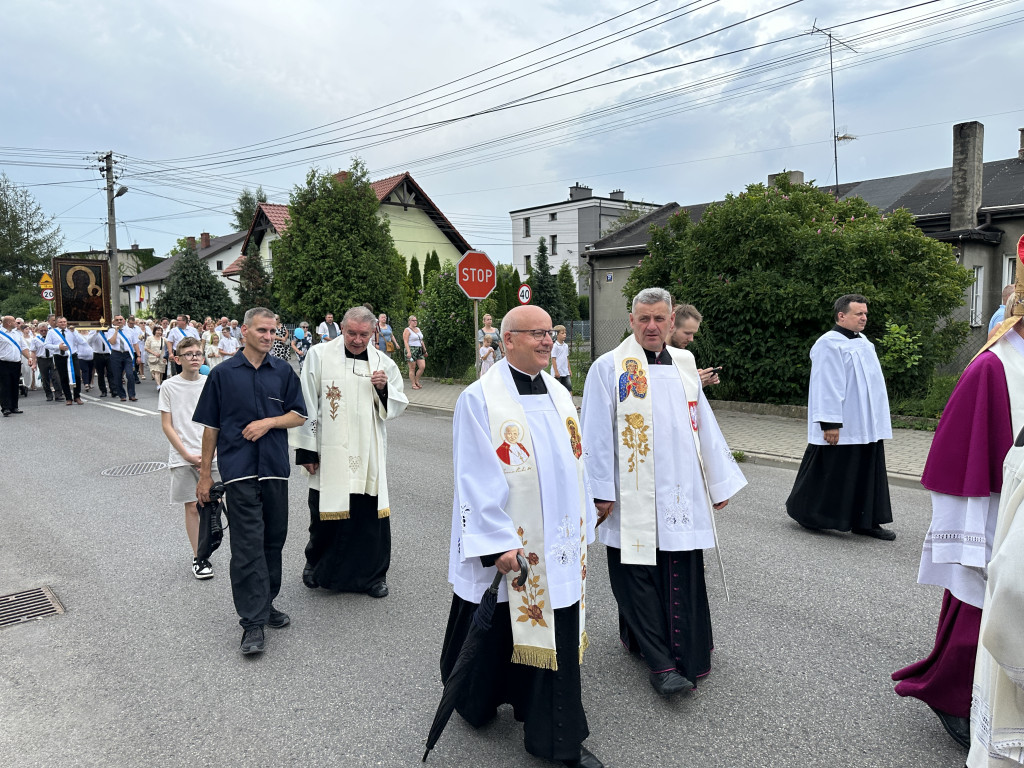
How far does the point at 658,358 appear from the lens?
390cm

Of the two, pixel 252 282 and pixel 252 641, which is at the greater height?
pixel 252 282

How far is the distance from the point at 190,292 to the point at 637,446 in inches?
1650

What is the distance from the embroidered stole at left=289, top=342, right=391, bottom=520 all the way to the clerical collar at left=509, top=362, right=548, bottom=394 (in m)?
2.08

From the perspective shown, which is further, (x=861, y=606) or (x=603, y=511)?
(x=861, y=606)

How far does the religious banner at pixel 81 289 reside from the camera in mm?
23203

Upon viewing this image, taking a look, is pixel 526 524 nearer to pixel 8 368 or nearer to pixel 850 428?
pixel 850 428

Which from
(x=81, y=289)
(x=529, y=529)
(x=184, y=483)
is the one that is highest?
(x=81, y=289)

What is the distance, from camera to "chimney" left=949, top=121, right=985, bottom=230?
2066 cm

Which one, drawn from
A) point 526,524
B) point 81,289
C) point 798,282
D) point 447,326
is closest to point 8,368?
point 81,289

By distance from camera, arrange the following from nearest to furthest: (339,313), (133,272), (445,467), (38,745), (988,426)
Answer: (988,426) → (38,745) → (445,467) → (339,313) → (133,272)

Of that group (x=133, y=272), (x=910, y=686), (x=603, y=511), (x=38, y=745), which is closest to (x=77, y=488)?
(x=38, y=745)

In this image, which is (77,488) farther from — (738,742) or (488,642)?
(738,742)

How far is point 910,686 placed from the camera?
3.18 m

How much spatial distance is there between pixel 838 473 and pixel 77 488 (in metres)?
7.97
